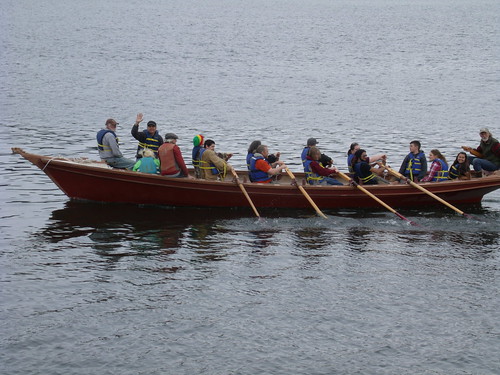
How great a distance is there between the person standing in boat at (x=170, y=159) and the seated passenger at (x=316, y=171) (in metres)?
3.14

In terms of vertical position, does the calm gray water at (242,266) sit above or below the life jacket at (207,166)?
below

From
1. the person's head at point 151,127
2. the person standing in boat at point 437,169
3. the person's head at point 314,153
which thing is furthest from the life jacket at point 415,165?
the person's head at point 151,127

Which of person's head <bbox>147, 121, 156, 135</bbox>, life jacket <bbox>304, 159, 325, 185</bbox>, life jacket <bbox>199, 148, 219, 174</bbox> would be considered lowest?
life jacket <bbox>304, 159, 325, 185</bbox>

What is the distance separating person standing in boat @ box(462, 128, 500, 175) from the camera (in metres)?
20.5

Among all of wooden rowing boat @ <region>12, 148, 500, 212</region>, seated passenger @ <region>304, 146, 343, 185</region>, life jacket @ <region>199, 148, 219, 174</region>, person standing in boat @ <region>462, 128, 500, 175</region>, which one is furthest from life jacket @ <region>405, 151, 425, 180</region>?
life jacket @ <region>199, 148, 219, 174</region>

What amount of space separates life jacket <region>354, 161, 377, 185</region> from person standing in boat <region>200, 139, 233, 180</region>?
3229 millimetres

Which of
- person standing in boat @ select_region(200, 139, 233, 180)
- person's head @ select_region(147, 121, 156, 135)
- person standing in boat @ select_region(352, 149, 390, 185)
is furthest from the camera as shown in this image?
person's head @ select_region(147, 121, 156, 135)

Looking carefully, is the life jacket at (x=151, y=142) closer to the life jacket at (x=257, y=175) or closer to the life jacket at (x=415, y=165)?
the life jacket at (x=257, y=175)

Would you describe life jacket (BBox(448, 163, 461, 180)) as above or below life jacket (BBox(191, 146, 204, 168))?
below

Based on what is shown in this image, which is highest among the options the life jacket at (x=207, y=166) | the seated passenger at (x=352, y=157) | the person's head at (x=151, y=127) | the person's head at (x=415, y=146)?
the person's head at (x=151, y=127)

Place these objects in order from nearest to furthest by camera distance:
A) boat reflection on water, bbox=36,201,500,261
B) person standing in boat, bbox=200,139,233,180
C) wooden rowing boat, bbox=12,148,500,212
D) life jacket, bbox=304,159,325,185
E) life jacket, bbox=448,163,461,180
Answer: boat reflection on water, bbox=36,201,500,261, wooden rowing boat, bbox=12,148,500,212, person standing in boat, bbox=200,139,233,180, life jacket, bbox=304,159,325,185, life jacket, bbox=448,163,461,180

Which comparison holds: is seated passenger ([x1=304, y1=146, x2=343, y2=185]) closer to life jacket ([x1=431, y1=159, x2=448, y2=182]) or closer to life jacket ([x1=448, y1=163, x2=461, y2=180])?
life jacket ([x1=431, y1=159, x2=448, y2=182])

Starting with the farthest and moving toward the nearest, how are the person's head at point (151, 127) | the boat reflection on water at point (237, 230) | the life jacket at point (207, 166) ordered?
the person's head at point (151, 127) < the life jacket at point (207, 166) < the boat reflection on water at point (237, 230)

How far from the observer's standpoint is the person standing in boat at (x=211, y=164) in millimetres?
19203
